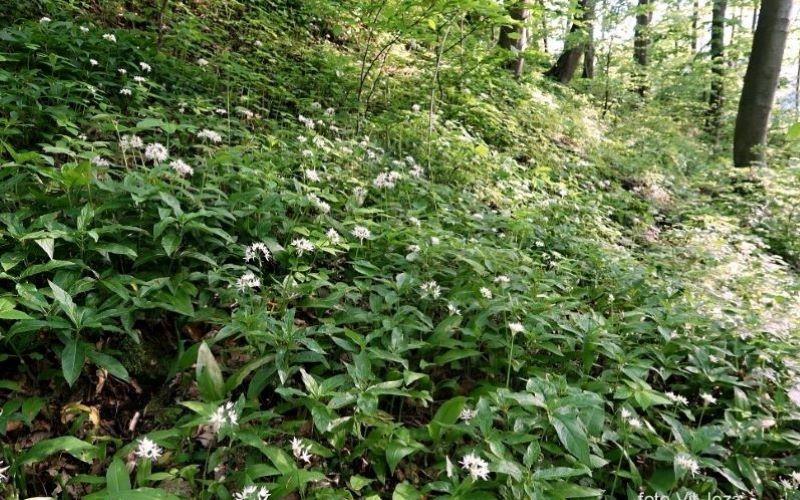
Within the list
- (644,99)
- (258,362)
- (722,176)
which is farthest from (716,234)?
(644,99)

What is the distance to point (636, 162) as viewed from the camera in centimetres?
838

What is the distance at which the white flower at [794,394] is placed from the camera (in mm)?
2694

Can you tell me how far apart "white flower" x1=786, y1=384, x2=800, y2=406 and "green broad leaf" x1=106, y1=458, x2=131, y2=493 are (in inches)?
134

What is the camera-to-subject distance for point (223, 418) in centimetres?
165

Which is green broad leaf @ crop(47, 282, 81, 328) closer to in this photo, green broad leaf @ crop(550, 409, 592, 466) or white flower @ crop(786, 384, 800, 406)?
green broad leaf @ crop(550, 409, 592, 466)

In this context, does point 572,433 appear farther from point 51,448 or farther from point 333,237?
point 51,448

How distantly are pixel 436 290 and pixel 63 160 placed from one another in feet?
8.98

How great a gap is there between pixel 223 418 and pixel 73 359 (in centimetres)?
69

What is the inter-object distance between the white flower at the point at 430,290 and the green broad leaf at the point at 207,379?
1280 millimetres

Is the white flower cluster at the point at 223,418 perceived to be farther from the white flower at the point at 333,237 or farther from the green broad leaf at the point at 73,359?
the white flower at the point at 333,237

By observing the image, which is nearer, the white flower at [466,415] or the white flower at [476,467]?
the white flower at [476,467]

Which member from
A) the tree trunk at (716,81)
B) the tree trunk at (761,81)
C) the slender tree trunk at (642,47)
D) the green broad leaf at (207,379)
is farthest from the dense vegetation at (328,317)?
the tree trunk at (716,81)

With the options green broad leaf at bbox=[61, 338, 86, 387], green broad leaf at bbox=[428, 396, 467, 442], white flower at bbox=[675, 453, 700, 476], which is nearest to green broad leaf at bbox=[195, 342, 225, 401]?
green broad leaf at bbox=[61, 338, 86, 387]

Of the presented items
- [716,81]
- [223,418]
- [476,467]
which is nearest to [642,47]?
[716,81]
